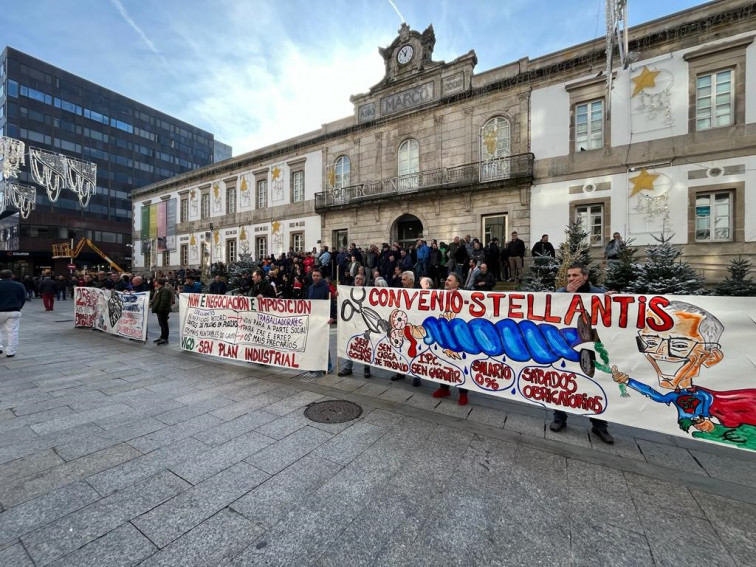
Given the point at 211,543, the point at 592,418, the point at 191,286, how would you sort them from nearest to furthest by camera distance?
the point at 211,543, the point at 592,418, the point at 191,286

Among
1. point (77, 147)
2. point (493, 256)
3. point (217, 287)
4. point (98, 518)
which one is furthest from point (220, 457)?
point (77, 147)

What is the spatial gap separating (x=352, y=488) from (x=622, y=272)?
11.0 meters

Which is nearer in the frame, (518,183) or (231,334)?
(231,334)

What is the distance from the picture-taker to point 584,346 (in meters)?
3.43

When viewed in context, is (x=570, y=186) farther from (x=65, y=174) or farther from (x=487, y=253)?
(x=65, y=174)

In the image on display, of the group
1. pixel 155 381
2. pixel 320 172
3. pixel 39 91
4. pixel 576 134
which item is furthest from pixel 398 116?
pixel 39 91

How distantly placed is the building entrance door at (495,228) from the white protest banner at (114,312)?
14513 mm

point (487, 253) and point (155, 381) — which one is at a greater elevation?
point (487, 253)

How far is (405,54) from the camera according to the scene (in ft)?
61.9

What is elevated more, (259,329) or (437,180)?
(437,180)

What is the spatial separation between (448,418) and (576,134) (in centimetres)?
1567

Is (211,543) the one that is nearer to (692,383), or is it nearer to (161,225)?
(692,383)

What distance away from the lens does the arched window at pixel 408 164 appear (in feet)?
60.3

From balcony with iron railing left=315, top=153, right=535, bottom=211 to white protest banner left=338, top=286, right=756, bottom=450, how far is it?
13457mm
